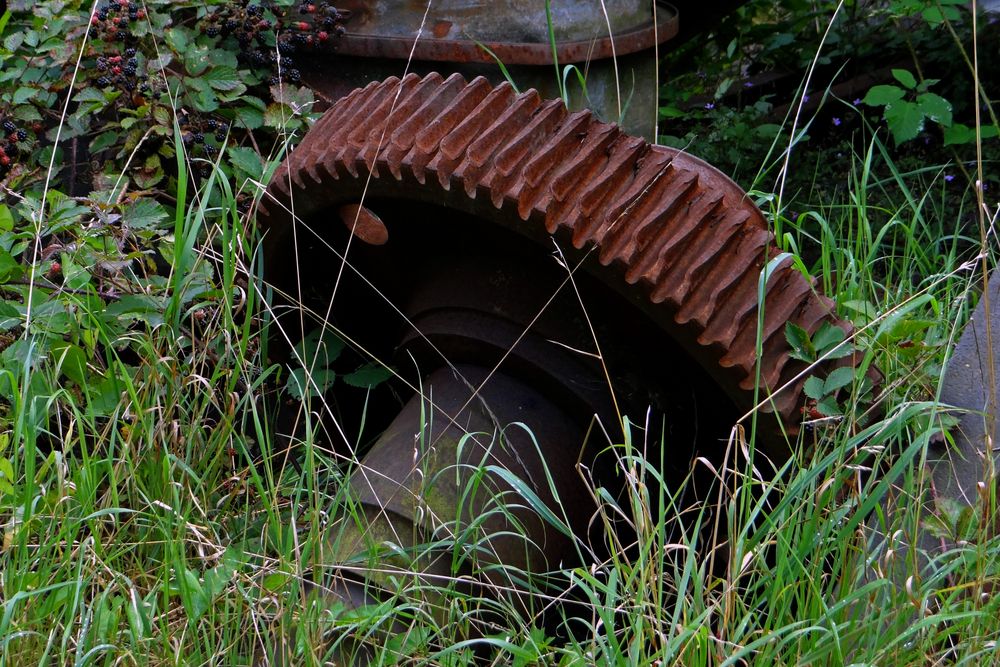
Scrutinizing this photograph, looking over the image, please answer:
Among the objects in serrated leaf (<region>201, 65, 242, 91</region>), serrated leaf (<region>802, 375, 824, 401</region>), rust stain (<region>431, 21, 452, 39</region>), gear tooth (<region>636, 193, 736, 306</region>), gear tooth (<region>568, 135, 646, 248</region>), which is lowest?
serrated leaf (<region>802, 375, 824, 401</region>)

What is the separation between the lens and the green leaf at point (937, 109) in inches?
132

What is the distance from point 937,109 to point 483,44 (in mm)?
1439

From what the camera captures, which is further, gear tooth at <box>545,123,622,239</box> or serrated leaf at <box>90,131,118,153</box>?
serrated leaf at <box>90,131,118,153</box>

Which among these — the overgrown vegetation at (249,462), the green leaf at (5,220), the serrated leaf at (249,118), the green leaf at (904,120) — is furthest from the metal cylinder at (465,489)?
the green leaf at (904,120)

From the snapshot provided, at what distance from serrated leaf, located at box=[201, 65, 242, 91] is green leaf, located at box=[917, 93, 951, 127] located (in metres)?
2.07

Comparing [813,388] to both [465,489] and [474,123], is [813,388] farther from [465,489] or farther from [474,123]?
[474,123]

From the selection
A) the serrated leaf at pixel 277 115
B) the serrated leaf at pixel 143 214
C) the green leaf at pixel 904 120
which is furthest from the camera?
the green leaf at pixel 904 120

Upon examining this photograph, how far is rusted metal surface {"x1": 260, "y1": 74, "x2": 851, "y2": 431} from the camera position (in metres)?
1.76

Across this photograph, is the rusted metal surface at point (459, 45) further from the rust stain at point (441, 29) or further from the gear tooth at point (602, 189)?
the gear tooth at point (602, 189)

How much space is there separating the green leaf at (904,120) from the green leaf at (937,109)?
0.02 metres

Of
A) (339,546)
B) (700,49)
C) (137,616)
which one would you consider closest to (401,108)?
(339,546)

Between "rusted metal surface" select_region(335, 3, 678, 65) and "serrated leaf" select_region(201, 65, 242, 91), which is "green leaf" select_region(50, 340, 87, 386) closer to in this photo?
"serrated leaf" select_region(201, 65, 242, 91)

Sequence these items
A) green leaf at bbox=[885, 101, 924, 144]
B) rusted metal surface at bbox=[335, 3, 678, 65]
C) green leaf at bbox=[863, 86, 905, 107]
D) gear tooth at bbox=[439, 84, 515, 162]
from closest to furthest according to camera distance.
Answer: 1. gear tooth at bbox=[439, 84, 515, 162]
2. rusted metal surface at bbox=[335, 3, 678, 65]
3. green leaf at bbox=[885, 101, 924, 144]
4. green leaf at bbox=[863, 86, 905, 107]

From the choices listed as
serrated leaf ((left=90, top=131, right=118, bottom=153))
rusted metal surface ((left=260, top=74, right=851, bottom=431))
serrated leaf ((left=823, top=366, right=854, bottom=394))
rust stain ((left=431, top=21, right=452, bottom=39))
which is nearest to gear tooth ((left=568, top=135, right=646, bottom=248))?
rusted metal surface ((left=260, top=74, right=851, bottom=431))
